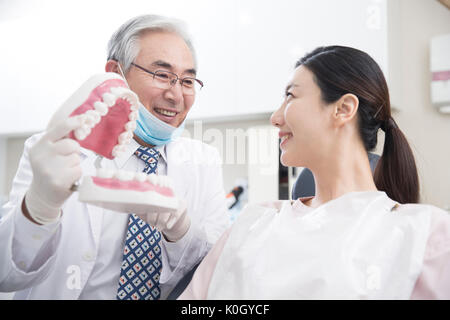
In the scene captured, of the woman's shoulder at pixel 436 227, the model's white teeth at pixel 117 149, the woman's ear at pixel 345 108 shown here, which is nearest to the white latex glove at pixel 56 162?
the model's white teeth at pixel 117 149

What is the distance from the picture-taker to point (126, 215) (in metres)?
1.20

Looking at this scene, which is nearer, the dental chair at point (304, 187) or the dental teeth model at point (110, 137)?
the dental teeth model at point (110, 137)

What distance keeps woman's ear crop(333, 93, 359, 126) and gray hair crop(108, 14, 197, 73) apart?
0.56 meters

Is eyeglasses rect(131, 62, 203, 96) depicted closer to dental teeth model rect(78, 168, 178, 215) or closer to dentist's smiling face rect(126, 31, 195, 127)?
dentist's smiling face rect(126, 31, 195, 127)

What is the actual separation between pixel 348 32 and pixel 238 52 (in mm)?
631

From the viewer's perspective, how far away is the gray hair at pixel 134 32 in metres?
1.28

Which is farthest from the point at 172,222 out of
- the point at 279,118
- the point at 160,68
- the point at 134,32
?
the point at 134,32

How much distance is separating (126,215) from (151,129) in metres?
0.26

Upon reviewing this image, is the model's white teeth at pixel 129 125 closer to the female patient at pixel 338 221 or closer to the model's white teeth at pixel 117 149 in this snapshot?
the model's white teeth at pixel 117 149

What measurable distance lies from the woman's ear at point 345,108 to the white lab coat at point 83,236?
0.47m

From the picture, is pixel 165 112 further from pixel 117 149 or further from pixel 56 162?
pixel 56 162

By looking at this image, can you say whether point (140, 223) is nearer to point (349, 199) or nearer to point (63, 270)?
point (63, 270)

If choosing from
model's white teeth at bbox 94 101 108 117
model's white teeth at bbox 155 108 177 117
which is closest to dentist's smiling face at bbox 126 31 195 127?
model's white teeth at bbox 155 108 177 117

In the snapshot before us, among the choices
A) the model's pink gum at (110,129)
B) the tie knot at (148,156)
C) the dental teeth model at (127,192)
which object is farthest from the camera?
the tie knot at (148,156)
